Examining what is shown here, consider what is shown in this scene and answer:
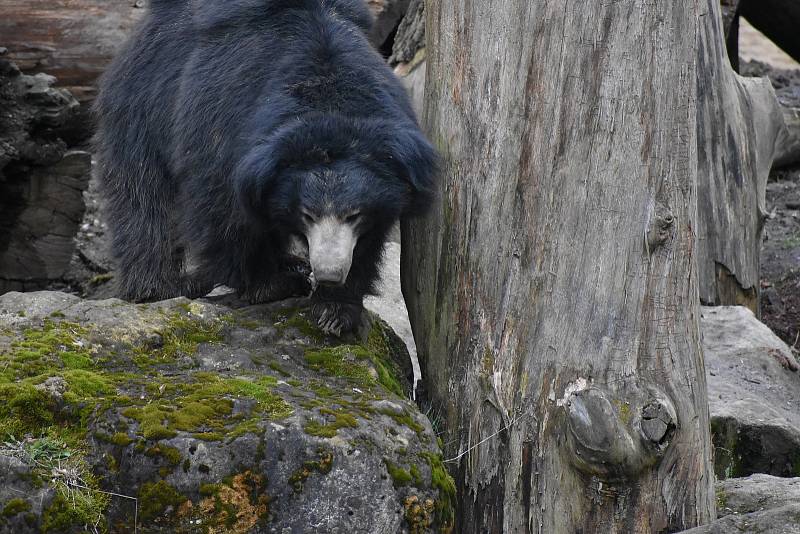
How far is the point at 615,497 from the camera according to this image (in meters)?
3.13

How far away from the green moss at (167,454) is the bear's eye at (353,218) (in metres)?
1.07

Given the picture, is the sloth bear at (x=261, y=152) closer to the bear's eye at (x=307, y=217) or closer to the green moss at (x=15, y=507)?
the bear's eye at (x=307, y=217)

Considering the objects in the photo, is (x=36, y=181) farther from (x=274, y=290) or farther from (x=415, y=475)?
(x=415, y=475)

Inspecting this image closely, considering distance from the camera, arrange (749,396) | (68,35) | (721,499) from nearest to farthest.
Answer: (721,499)
(749,396)
(68,35)

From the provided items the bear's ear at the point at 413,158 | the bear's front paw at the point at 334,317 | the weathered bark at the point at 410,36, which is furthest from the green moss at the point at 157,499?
the weathered bark at the point at 410,36

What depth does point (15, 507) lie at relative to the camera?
102 inches

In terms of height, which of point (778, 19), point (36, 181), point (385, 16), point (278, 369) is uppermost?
point (778, 19)

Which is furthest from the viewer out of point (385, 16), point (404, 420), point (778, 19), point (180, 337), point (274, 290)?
point (778, 19)

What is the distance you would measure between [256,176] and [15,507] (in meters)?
1.36

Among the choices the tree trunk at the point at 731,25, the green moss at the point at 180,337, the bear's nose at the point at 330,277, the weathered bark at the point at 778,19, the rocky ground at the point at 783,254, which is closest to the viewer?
the green moss at the point at 180,337

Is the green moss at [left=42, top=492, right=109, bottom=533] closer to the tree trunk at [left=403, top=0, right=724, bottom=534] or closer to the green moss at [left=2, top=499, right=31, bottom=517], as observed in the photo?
the green moss at [left=2, top=499, right=31, bottom=517]

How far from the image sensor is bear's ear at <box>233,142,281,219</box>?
3.47m

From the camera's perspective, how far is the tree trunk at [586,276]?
309 cm

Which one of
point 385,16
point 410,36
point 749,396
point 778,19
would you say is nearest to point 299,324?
point 749,396
